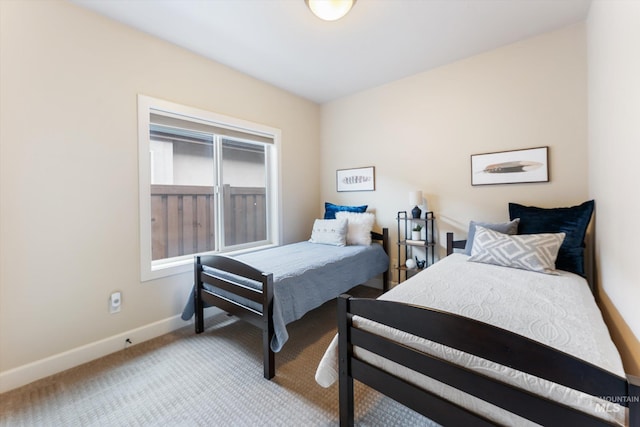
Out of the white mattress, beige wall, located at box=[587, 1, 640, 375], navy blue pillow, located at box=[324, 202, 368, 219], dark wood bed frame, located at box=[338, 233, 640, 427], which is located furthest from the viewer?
navy blue pillow, located at box=[324, 202, 368, 219]

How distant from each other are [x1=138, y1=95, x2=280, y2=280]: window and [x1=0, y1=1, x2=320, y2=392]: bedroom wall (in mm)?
111

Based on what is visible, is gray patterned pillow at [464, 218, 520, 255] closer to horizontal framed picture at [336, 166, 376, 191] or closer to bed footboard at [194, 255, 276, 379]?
horizontal framed picture at [336, 166, 376, 191]

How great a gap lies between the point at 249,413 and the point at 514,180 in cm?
284

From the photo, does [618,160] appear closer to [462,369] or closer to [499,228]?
[499,228]

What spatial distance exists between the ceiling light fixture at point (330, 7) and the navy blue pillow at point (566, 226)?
2214mm

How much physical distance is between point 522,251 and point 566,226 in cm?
49

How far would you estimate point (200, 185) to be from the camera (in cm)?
281

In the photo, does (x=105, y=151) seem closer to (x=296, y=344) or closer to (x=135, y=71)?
(x=135, y=71)

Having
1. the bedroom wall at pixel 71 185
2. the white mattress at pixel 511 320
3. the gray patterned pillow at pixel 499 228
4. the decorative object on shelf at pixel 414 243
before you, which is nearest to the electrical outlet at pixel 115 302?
the bedroom wall at pixel 71 185

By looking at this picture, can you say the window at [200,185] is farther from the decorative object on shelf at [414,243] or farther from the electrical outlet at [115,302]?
the decorative object on shelf at [414,243]

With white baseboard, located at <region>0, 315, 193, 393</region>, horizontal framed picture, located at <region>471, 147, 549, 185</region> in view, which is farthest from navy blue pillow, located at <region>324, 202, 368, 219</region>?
white baseboard, located at <region>0, 315, 193, 393</region>

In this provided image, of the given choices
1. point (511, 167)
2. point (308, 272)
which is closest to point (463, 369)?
point (308, 272)

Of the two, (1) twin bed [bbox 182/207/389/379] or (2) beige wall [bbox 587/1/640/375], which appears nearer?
(2) beige wall [bbox 587/1/640/375]

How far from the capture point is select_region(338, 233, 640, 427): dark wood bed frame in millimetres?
730
